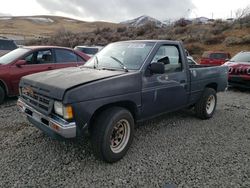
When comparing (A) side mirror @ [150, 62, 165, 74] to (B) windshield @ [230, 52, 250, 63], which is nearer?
(A) side mirror @ [150, 62, 165, 74]

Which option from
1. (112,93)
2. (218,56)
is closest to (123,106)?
(112,93)

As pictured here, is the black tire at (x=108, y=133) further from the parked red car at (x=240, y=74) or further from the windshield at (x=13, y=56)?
the parked red car at (x=240, y=74)

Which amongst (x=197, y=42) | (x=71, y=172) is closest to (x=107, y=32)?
(x=197, y=42)

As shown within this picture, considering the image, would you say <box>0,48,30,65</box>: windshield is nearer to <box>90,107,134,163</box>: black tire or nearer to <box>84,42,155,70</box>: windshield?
<box>84,42,155,70</box>: windshield

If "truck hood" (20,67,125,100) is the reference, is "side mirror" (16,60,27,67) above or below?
→ above

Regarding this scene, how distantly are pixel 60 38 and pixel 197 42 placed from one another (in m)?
18.4

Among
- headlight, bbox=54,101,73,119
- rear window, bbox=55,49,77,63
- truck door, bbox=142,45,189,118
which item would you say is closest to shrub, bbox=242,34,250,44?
rear window, bbox=55,49,77,63

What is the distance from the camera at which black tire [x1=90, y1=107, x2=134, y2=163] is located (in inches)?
129

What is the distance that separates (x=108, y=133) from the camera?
3.30 m

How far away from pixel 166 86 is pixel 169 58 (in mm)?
621

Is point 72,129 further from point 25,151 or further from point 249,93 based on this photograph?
point 249,93

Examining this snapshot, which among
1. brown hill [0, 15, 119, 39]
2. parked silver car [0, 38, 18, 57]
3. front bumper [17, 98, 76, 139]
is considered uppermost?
brown hill [0, 15, 119, 39]

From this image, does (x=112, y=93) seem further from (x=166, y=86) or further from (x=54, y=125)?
(x=166, y=86)

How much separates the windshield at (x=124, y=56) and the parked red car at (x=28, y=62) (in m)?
2.77
